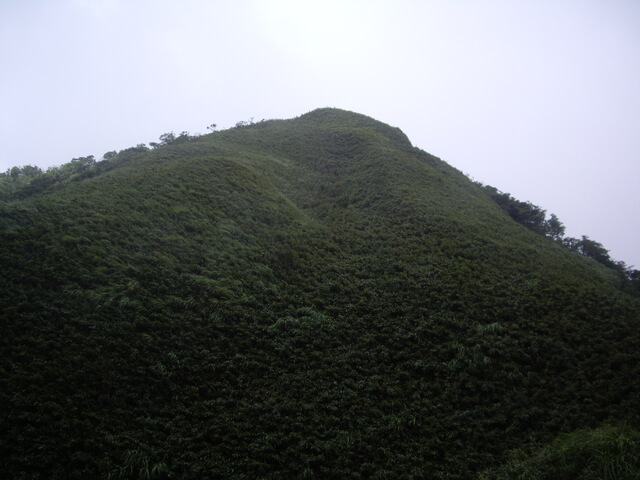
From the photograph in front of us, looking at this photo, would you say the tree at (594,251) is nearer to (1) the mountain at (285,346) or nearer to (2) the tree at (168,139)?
(1) the mountain at (285,346)

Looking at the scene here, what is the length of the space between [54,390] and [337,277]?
444 inches

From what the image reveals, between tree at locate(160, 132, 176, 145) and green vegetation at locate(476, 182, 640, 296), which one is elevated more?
tree at locate(160, 132, 176, 145)

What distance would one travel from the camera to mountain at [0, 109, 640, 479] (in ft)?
27.5

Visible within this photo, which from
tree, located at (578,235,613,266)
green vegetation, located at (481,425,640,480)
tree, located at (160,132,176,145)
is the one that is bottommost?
green vegetation, located at (481,425,640,480)

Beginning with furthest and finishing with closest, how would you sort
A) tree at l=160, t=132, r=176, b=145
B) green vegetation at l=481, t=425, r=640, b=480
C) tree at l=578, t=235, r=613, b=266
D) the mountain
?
tree at l=160, t=132, r=176, b=145 < tree at l=578, t=235, r=613, b=266 < the mountain < green vegetation at l=481, t=425, r=640, b=480

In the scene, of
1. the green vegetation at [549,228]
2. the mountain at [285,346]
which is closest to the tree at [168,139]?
the mountain at [285,346]

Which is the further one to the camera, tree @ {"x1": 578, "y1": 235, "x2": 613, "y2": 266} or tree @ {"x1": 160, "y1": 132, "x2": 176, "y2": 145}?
tree @ {"x1": 160, "y1": 132, "x2": 176, "y2": 145}

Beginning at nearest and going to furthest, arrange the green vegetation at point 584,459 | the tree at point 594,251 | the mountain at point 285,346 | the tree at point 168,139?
the green vegetation at point 584,459 → the mountain at point 285,346 → the tree at point 594,251 → the tree at point 168,139

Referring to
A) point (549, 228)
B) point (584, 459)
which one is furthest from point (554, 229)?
point (584, 459)

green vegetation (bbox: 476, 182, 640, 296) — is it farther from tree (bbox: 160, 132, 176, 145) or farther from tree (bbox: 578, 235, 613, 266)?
tree (bbox: 160, 132, 176, 145)

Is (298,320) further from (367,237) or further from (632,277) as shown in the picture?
(632,277)

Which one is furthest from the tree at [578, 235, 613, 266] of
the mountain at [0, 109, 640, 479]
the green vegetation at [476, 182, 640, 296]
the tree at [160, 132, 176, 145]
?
the tree at [160, 132, 176, 145]

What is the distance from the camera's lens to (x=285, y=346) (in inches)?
479

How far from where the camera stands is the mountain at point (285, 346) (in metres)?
8.39
